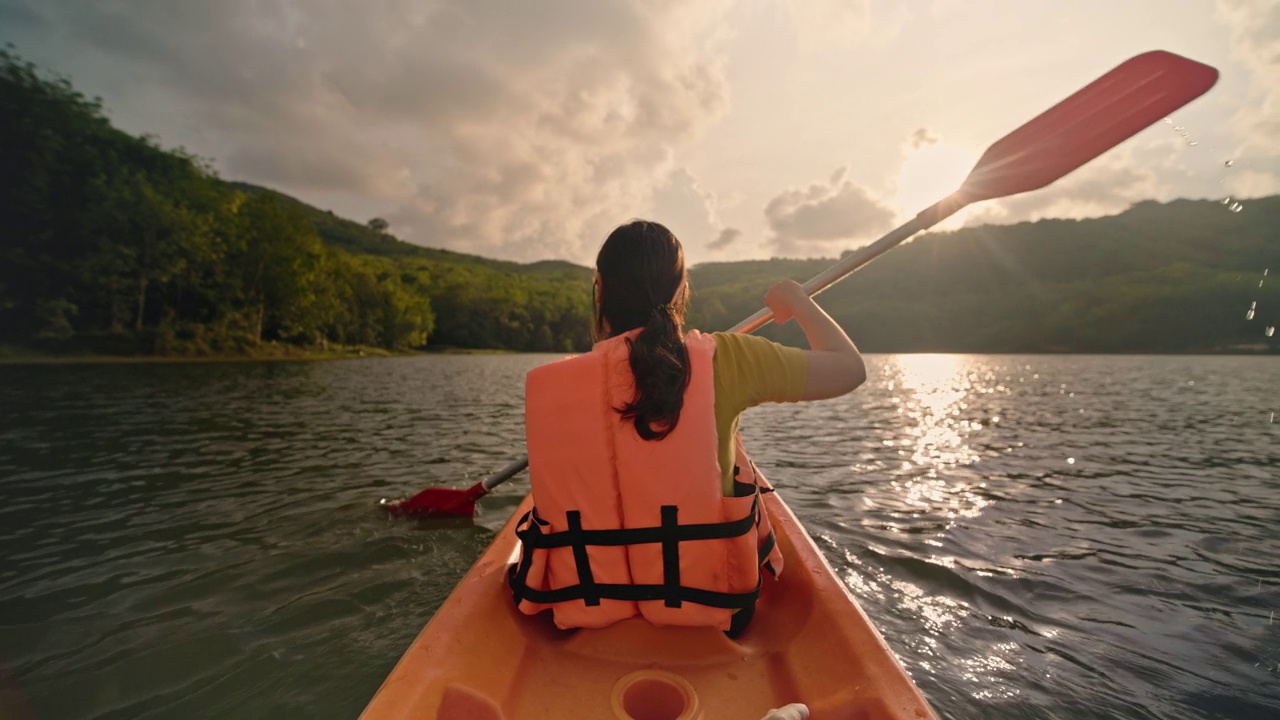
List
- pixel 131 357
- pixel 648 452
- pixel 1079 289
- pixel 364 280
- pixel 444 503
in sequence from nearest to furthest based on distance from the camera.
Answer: pixel 648 452 → pixel 444 503 → pixel 131 357 → pixel 364 280 → pixel 1079 289

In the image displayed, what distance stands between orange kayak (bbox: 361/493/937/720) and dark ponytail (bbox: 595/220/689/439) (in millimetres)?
878

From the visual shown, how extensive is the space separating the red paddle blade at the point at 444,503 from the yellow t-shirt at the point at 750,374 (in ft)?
13.1

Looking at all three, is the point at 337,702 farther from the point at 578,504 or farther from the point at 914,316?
the point at 914,316

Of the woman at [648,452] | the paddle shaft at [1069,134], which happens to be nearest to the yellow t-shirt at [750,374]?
the woman at [648,452]

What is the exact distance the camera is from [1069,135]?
3521 millimetres

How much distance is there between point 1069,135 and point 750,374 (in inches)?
119

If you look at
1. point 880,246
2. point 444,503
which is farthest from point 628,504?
point 444,503

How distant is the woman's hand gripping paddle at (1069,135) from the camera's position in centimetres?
322

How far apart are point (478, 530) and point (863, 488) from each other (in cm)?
458

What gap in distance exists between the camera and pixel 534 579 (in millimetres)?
2100

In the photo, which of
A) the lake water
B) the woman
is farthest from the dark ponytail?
the lake water

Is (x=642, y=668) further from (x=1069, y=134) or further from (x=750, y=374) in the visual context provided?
(x=1069, y=134)

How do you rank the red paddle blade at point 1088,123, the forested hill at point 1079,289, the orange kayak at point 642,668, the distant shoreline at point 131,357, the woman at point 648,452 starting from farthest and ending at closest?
the forested hill at point 1079,289, the distant shoreline at point 131,357, the red paddle blade at point 1088,123, the woman at point 648,452, the orange kayak at point 642,668

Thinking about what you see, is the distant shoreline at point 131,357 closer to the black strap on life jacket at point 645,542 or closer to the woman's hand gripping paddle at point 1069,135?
the black strap on life jacket at point 645,542
